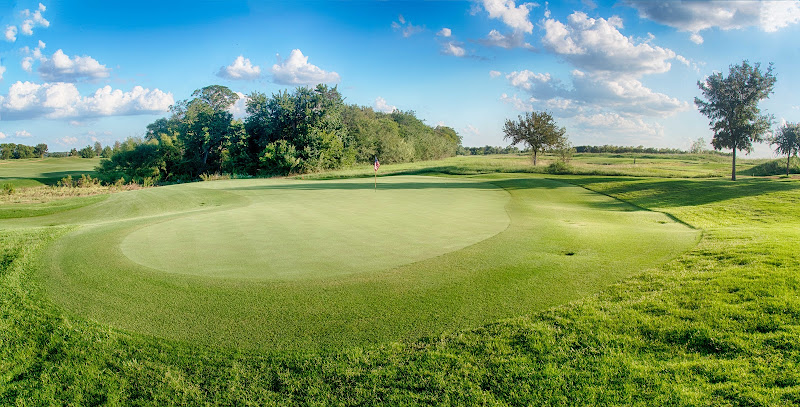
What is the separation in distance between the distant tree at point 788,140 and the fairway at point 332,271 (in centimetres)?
4161

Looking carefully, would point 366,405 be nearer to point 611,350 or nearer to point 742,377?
point 611,350

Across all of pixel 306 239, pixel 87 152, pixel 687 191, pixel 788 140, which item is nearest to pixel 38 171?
pixel 87 152

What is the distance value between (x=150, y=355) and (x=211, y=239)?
215 inches

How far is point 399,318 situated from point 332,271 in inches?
85.3

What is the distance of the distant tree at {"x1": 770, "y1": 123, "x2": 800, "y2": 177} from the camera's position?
131 feet

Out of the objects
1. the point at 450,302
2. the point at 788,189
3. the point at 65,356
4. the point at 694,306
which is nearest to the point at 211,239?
the point at 65,356

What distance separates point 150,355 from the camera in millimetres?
4375

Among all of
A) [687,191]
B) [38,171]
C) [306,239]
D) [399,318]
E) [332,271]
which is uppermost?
[38,171]

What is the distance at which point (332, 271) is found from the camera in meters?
6.89

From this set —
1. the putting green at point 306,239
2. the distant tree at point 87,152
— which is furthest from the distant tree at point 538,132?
the distant tree at point 87,152

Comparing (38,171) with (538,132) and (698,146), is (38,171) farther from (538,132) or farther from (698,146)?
(698,146)

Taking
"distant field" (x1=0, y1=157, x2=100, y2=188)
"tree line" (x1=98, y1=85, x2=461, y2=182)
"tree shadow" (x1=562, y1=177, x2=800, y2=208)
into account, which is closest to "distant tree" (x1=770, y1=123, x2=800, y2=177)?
"tree shadow" (x1=562, y1=177, x2=800, y2=208)

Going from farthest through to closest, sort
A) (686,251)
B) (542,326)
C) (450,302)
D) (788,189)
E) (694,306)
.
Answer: (788,189) → (686,251) → (450,302) → (694,306) → (542,326)

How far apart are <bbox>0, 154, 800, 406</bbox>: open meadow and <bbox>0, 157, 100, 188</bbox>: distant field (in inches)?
2019
